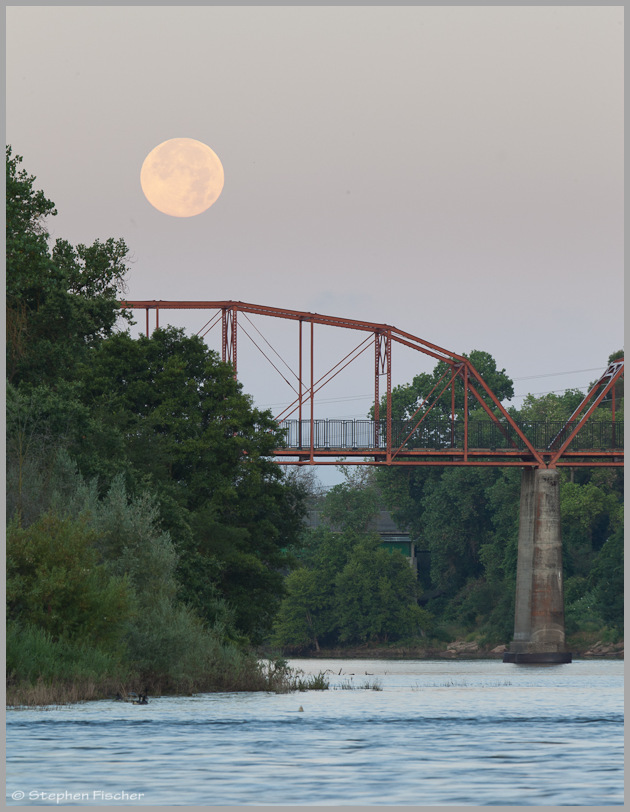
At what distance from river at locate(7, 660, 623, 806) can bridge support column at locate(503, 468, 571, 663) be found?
54.4 meters

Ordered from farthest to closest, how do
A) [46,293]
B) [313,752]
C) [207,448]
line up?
[207,448] < [46,293] < [313,752]

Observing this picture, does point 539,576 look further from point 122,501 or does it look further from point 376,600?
point 122,501

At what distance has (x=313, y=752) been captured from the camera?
30.2 metres

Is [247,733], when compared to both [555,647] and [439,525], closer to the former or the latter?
[555,647]

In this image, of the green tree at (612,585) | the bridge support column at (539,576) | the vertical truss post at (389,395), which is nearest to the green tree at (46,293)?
the vertical truss post at (389,395)

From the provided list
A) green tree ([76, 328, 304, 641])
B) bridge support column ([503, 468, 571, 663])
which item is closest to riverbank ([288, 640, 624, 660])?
bridge support column ([503, 468, 571, 663])

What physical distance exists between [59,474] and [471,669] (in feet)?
169

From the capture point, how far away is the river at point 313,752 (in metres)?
23.4

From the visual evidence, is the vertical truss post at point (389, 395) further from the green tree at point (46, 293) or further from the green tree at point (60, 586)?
the green tree at point (60, 586)

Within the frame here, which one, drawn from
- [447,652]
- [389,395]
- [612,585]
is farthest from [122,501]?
[447,652]

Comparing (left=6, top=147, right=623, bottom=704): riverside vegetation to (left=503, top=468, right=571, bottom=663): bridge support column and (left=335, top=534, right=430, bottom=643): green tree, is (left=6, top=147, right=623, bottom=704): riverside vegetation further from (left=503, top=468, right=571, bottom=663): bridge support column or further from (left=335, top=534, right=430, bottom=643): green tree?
(left=335, top=534, right=430, bottom=643): green tree

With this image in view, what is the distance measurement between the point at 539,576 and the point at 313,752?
7674 centimetres

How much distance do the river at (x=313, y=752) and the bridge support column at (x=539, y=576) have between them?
5437 centimetres

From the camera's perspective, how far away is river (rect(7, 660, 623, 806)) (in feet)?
76.6
